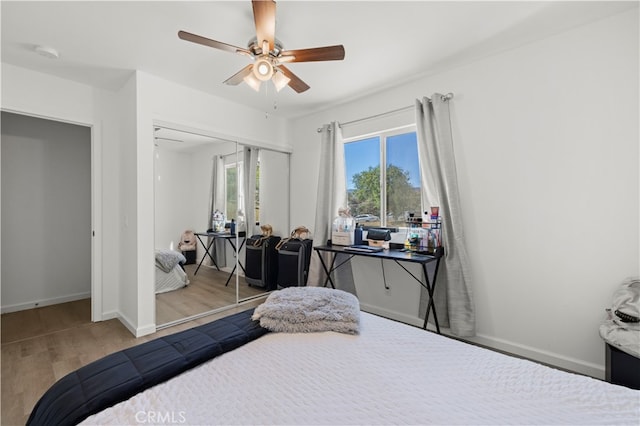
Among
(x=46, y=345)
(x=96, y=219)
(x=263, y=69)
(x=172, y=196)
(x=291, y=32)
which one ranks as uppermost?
(x=291, y=32)

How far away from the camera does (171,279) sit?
3152mm

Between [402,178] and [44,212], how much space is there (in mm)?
4350

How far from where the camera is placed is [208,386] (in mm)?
997

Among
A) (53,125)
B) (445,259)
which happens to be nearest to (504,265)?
(445,259)

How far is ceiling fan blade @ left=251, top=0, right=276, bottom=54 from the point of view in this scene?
1.54 m

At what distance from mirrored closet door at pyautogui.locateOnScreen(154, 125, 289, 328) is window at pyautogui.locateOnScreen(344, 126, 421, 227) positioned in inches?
47.1

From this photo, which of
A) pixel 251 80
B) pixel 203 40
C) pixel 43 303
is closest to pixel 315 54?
pixel 251 80

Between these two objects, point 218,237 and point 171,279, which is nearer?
point 171,279

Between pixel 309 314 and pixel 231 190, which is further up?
pixel 231 190

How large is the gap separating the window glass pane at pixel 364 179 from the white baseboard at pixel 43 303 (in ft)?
12.4

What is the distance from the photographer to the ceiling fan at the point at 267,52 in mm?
1645

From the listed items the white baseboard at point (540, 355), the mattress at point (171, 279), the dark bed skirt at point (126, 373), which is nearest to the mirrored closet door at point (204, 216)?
the mattress at point (171, 279)

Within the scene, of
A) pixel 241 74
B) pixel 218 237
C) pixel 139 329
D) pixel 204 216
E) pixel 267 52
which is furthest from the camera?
pixel 218 237

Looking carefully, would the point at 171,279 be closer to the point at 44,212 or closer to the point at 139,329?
the point at 139,329
